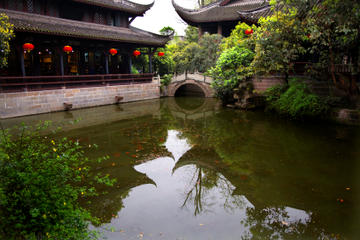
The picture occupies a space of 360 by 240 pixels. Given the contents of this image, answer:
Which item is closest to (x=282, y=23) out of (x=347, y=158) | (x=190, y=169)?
(x=347, y=158)

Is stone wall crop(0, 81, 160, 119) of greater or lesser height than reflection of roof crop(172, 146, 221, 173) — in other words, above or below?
above

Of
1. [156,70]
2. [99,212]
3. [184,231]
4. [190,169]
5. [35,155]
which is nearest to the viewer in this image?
[35,155]

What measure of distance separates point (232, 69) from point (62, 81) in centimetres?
875

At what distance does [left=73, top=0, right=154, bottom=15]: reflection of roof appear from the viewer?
16281mm

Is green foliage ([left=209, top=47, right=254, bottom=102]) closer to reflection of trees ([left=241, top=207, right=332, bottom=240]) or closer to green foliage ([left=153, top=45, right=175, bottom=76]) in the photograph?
green foliage ([left=153, top=45, right=175, bottom=76])

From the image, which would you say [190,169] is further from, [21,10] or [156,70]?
[156,70]

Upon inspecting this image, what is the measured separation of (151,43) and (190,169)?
43.8 ft

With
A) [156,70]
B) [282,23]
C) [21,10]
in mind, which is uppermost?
[21,10]

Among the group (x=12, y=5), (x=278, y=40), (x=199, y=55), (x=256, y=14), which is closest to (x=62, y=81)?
(x=12, y=5)

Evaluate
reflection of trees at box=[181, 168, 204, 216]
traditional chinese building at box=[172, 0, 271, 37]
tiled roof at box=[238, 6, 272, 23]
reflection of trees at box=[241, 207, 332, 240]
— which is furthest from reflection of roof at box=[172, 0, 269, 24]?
reflection of trees at box=[241, 207, 332, 240]

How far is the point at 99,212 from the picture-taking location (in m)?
4.00

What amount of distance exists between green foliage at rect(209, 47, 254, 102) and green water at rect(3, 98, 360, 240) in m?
4.55

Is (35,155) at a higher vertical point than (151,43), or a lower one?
lower

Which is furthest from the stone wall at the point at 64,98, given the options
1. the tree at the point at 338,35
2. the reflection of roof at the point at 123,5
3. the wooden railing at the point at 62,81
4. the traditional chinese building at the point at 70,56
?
the tree at the point at 338,35
